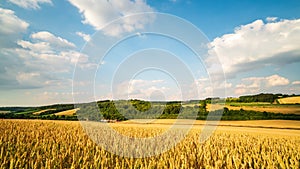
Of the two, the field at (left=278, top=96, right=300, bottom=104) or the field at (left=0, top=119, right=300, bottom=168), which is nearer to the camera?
the field at (left=0, top=119, right=300, bottom=168)

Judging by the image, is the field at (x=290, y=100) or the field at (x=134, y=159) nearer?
the field at (x=134, y=159)

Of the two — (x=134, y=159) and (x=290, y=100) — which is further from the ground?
(x=290, y=100)

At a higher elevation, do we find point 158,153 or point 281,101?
point 281,101

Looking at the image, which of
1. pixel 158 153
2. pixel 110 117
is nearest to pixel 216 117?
pixel 110 117

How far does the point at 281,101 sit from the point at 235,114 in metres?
13.9

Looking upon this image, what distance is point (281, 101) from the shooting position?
47844mm

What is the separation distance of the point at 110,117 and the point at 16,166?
29.2 m

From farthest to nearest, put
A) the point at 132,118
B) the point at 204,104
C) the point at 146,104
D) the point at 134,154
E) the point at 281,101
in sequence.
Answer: the point at 281,101, the point at 204,104, the point at 132,118, the point at 146,104, the point at 134,154

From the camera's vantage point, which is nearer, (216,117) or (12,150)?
(12,150)

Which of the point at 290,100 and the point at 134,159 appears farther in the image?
the point at 290,100

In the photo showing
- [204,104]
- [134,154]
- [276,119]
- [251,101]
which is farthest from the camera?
[251,101]

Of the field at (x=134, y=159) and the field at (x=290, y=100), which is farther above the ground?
the field at (x=290, y=100)

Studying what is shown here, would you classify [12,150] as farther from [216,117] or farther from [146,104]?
[216,117]

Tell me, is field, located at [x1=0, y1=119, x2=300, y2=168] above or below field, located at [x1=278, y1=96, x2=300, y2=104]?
below
